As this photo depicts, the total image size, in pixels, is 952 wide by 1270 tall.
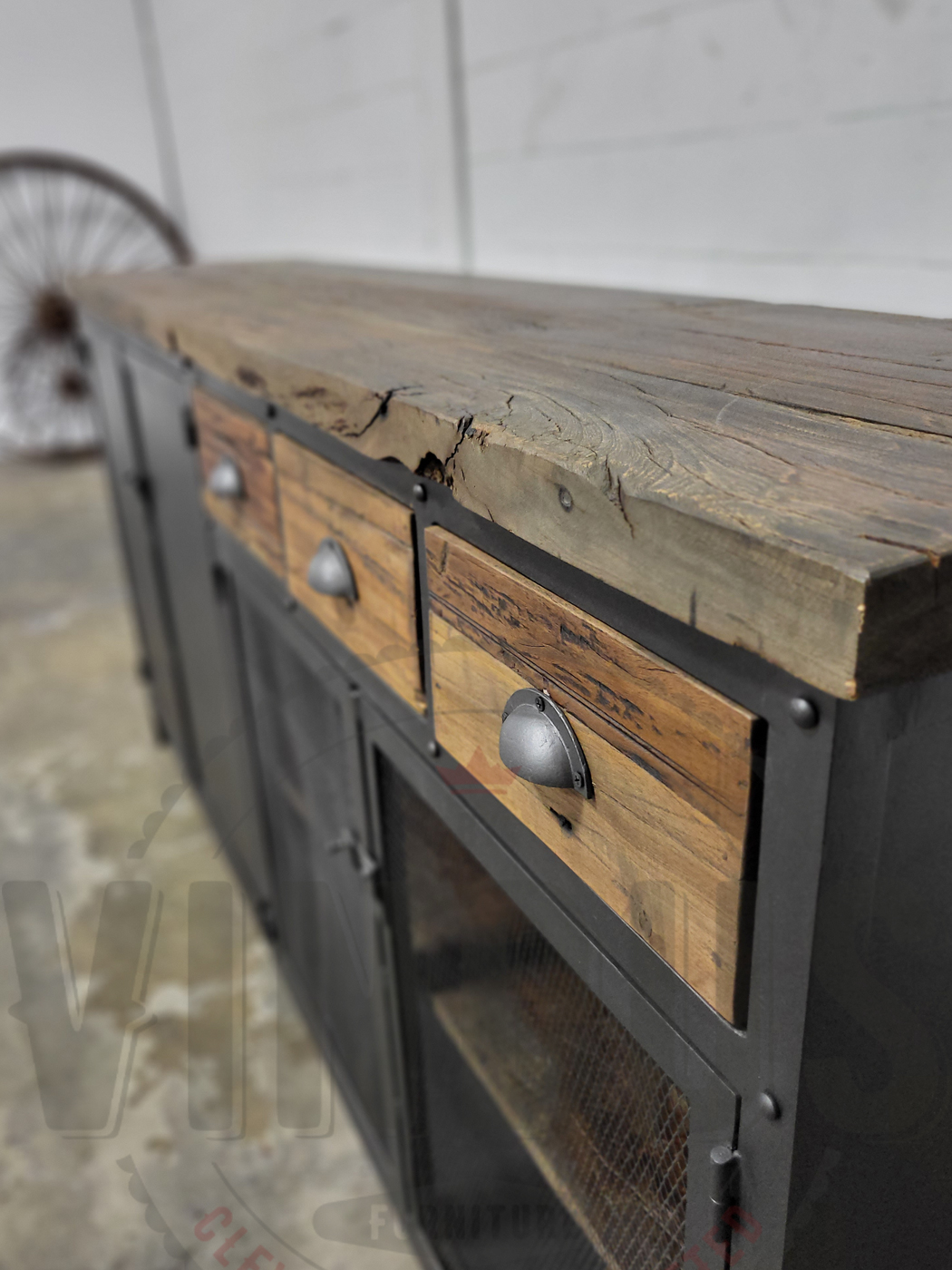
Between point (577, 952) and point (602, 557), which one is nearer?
point (602, 557)

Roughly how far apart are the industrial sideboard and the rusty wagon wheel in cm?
432

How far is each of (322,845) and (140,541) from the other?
3.70 feet

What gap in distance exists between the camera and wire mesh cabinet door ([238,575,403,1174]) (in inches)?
41.5

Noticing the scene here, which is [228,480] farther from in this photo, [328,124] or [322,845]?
[328,124]

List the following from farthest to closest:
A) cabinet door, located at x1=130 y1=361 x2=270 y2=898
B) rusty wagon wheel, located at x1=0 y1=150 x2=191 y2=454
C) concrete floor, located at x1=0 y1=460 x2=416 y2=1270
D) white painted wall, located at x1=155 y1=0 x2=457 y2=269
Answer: rusty wagon wheel, located at x1=0 y1=150 x2=191 y2=454, white painted wall, located at x1=155 y1=0 x2=457 y2=269, cabinet door, located at x1=130 y1=361 x2=270 y2=898, concrete floor, located at x1=0 y1=460 x2=416 y2=1270

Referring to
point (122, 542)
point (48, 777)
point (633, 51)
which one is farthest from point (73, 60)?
point (633, 51)

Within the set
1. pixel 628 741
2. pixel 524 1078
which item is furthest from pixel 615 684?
pixel 524 1078

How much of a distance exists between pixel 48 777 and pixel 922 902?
2.38 metres

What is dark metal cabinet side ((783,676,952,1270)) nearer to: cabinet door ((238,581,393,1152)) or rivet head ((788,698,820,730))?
rivet head ((788,698,820,730))

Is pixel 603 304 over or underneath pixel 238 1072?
over

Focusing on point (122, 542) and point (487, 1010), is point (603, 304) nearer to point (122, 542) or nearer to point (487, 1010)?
point (487, 1010)

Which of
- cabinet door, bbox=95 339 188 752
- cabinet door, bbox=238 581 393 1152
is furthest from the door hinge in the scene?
cabinet door, bbox=95 339 188 752

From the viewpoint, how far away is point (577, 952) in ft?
2.07

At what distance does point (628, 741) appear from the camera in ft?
1.67
